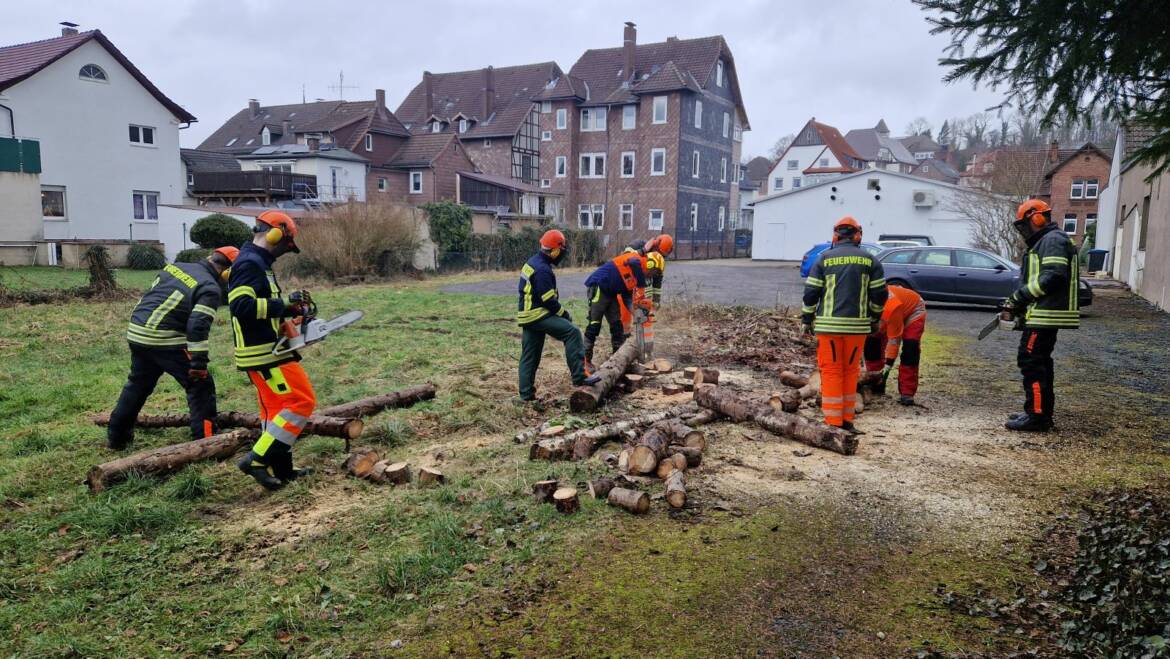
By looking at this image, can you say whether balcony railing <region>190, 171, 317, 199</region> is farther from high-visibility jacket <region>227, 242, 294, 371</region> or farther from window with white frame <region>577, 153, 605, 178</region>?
high-visibility jacket <region>227, 242, 294, 371</region>

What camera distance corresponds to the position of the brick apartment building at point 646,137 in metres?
45.3

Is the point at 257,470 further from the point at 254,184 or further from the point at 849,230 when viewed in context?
the point at 254,184

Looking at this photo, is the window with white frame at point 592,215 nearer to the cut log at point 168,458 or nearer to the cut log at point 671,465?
the cut log at point 168,458

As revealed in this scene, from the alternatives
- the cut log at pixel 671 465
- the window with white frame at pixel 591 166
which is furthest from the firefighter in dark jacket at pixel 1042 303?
the window with white frame at pixel 591 166

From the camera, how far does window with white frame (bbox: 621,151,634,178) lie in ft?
154

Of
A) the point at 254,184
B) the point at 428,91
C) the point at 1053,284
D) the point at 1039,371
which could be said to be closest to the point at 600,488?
the point at 1039,371

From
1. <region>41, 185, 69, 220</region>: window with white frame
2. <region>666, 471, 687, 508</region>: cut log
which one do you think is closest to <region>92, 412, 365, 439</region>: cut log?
<region>666, 471, 687, 508</region>: cut log

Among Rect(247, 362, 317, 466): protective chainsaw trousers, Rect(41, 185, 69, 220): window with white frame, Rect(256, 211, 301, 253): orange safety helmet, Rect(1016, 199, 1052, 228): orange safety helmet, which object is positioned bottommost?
Rect(247, 362, 317, 466): protective chainsaw trousers

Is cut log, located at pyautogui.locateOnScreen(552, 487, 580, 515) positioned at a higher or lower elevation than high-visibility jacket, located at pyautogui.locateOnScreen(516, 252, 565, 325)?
lower

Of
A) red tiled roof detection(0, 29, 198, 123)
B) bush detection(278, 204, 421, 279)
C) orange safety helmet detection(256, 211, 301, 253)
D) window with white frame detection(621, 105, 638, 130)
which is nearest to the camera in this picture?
orange safety helmet detection(256, 211, 301, 253)

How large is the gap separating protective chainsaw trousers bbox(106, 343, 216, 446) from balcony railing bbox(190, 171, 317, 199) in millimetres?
35272

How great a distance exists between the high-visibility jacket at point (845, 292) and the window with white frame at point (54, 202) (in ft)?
109

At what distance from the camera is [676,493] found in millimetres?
4613

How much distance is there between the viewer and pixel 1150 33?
439cm
